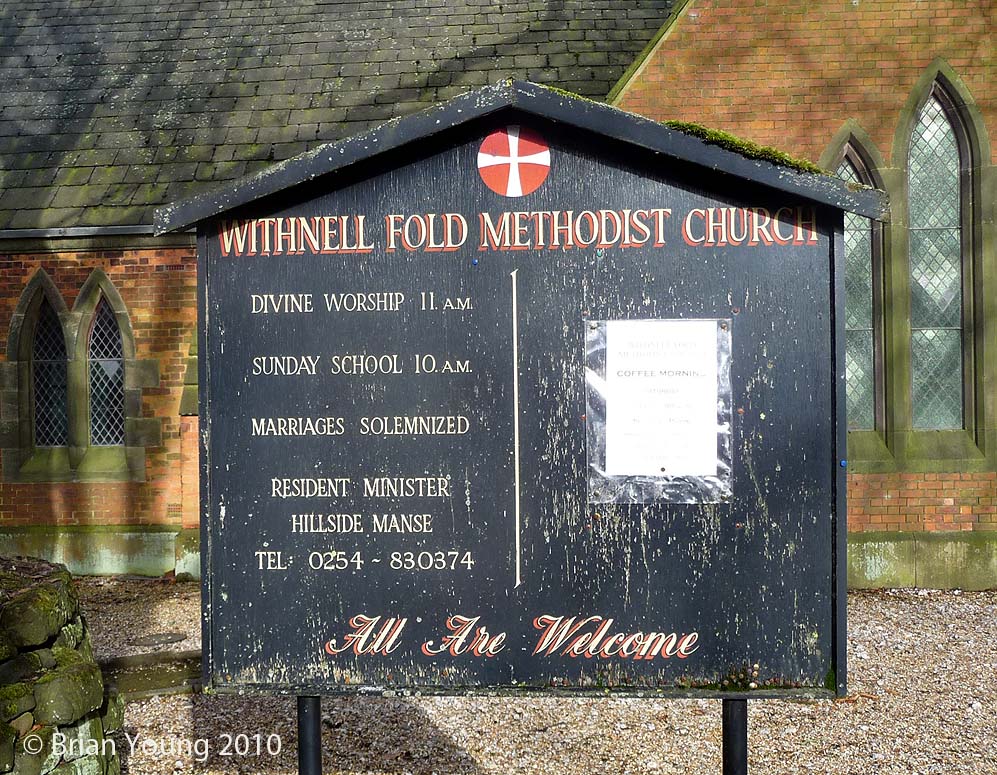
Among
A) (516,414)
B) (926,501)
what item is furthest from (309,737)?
(926,501)

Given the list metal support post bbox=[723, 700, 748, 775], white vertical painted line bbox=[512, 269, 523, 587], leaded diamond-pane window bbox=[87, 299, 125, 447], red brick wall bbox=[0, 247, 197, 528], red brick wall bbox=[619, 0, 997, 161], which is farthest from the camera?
leaded diamond-pane window bbox=[87, 299, 125, 447]

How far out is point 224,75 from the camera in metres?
11.3

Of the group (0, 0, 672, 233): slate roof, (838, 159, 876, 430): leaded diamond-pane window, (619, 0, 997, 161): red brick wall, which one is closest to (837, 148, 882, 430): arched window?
(838, 159, 876, 430): leaded diamond-pane window

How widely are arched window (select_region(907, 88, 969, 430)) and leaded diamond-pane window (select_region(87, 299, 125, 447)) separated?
890 centimetres

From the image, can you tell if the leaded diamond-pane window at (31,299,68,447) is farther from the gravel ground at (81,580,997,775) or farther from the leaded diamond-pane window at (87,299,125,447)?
the gravel ground at (81,580,997,775)

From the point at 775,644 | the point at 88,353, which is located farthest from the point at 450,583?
the point at 88,353

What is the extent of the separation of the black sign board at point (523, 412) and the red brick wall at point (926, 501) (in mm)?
6588

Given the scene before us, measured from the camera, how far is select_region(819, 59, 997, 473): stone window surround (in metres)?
8.60

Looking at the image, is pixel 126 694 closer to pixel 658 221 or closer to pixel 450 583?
pixel 450 583

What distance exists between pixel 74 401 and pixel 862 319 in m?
8.89

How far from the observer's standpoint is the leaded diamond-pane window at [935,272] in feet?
29.0

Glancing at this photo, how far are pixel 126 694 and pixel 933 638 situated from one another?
19.7 feet

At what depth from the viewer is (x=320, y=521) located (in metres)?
2.70

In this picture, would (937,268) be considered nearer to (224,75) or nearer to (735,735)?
(735,735)
